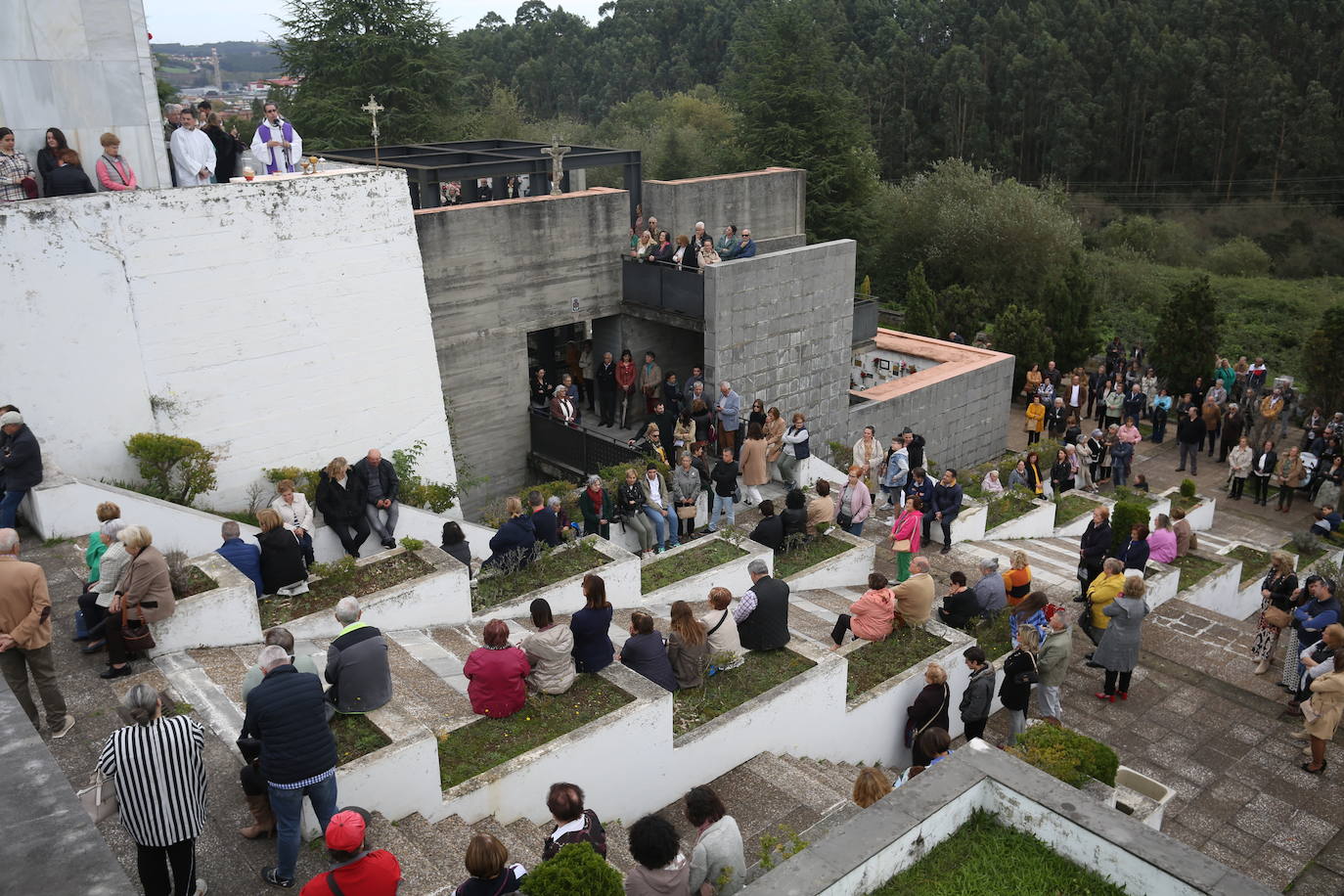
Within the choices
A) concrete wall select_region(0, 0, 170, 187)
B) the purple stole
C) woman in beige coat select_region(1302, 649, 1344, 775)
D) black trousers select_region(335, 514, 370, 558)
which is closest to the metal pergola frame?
the purple stole

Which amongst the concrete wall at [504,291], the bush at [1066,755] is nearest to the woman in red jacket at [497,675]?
the bush at [1066,755]

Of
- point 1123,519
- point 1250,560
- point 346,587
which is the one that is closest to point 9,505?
point 346,587

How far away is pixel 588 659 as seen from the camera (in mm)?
8547

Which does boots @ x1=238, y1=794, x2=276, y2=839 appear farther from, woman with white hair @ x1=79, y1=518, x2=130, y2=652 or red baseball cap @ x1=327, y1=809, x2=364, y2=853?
woman with white hair @ x1=79, y1=518, x2=130, y2=652

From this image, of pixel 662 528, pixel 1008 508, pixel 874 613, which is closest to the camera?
pixel 874 613

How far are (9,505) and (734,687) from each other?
21.7ft

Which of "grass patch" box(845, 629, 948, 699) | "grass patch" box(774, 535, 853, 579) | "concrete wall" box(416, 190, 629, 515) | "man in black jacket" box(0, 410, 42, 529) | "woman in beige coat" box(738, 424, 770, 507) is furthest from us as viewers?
"concrete wall" box(416, 190, 629, 515)

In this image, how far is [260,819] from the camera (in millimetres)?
6328

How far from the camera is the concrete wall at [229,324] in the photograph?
11.0 metres

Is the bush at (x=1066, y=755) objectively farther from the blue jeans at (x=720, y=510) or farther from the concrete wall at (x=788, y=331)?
the concrete wall at (x=788, y=331)

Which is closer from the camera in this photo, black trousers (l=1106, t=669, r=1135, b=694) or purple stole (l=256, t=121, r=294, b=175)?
black trousers (l=1106, t=669, r=1135, b=694)

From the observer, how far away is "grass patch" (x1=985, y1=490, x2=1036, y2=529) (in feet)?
51.2

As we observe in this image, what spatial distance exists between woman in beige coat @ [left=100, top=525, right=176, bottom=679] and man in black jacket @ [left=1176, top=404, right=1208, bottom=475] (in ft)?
60.3

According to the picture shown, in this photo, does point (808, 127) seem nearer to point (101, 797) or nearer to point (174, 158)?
point (174, 158)
